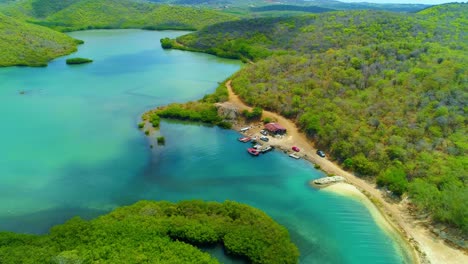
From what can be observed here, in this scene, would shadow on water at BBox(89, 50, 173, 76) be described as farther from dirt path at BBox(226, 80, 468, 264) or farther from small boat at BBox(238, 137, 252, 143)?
dirt path at BBox(226, 80, 468, 264)

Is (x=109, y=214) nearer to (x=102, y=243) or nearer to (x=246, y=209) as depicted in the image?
(x=102, y=243)

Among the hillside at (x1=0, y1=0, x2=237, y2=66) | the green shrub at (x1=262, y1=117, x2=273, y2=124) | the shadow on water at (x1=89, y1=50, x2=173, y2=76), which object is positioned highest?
the hillside at (x1=0, y1=0, x2=237, y2=66)

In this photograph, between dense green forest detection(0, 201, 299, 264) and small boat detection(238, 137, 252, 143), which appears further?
small boat detection(238, 137, 252, 143)

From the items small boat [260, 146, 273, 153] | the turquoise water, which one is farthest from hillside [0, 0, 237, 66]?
small boat [260, 146, 273, 153]

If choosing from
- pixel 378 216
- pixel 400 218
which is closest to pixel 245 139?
pixel 378 216

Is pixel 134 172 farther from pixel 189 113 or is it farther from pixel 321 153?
pixel 321 153

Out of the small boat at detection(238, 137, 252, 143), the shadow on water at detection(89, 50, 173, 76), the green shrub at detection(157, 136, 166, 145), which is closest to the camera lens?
the green shrub at detection(157, 136, 166, 145)
